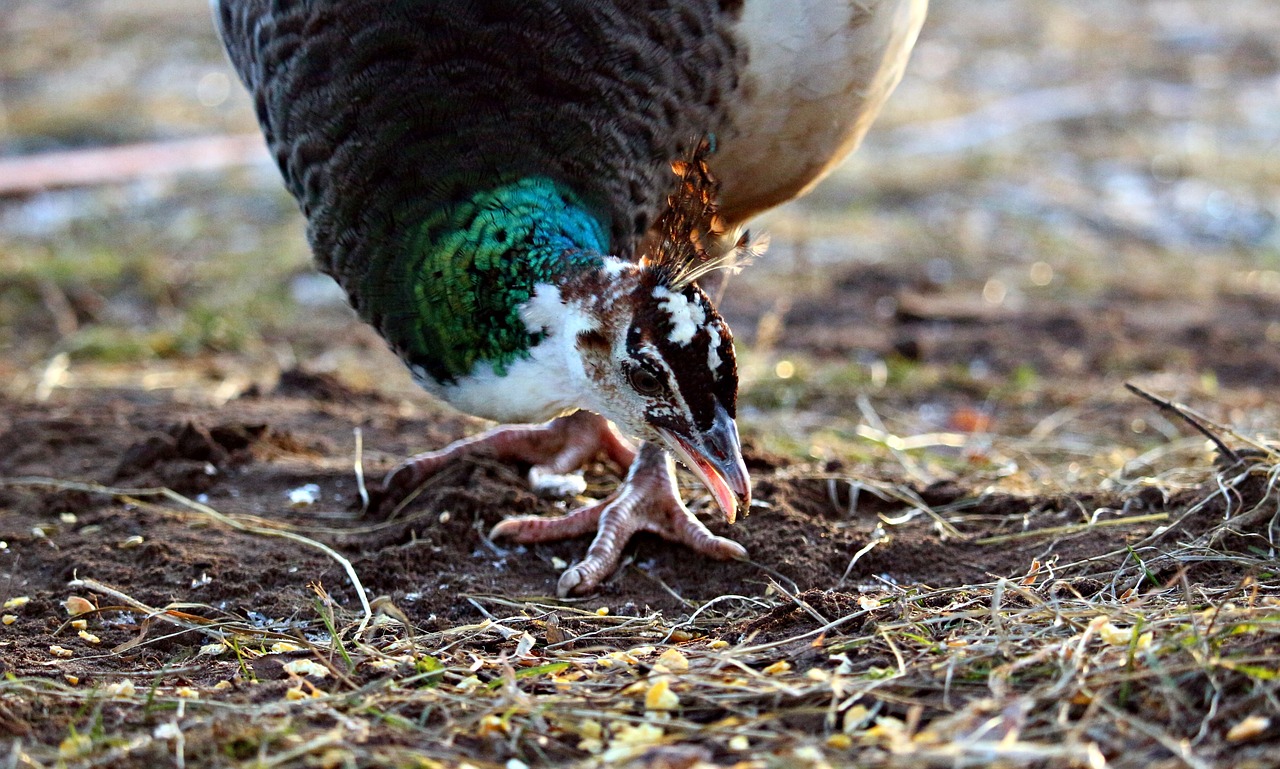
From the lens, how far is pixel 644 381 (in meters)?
3.16

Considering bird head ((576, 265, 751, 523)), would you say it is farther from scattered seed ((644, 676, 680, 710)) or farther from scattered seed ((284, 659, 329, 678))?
scattered seed ((284, 659, 329, 678))

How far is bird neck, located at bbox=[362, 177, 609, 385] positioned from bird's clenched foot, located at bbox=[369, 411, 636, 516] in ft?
2.56

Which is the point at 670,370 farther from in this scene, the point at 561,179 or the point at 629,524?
the point at 629,524

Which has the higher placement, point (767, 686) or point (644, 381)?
point (644, 381)

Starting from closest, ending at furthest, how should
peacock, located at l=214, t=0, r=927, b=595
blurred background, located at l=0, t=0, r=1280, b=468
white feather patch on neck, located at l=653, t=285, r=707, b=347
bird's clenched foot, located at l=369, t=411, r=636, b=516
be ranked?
white feather patch on neck, located at l=653, t=285, r=707, b=347
peacock, located at l=214, t=0, r=927, b=595
bird's clenched foot, located at l=369, t=411, r=636, b=516
blurred background, located at l=0, t=0, r=1280, b=468

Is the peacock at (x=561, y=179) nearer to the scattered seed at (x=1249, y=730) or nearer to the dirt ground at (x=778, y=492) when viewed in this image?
the dirt ground at (x=778, y=492)

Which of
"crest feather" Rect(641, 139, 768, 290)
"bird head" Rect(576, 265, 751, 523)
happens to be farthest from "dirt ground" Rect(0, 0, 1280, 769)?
"crest feather" Rect(641, 139, 768, 290)

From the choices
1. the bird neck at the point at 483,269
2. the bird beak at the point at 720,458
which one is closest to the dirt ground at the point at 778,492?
the bird beak at the point at 720,458

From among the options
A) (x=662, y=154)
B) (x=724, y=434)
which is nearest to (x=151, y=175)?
(x=662, y=154)

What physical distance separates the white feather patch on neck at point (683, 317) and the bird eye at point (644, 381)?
0.11 m

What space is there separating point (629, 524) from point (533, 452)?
68 centimetres

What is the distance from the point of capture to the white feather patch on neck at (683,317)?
3057 mm

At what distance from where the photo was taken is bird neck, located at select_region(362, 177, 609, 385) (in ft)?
10.6

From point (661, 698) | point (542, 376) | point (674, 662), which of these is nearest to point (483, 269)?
point (542, 376)
